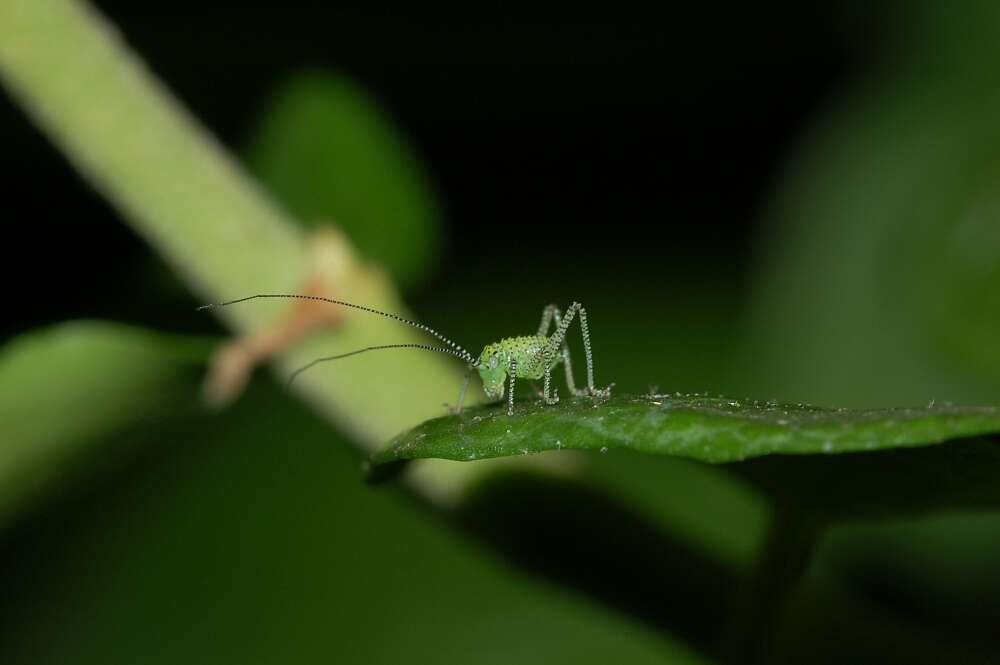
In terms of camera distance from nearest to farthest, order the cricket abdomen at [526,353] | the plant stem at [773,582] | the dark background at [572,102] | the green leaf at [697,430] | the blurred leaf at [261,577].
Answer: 1. the green leaf at [697,430]
2. the plant stem at [773,582]
3. the blurred leaf at [261,577]
4. the cricket abdomen at [526,353]
5. the dark background at [572,102]

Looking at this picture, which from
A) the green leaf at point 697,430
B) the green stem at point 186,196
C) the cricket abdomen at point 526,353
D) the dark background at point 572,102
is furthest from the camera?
the dark background at point 572,102

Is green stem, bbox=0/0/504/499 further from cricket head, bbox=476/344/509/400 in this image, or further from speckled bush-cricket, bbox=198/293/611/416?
cricket head, bbox=476/344/509/400

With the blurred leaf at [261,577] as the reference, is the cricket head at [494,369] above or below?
above

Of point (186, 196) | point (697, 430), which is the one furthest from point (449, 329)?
point (697, 430)

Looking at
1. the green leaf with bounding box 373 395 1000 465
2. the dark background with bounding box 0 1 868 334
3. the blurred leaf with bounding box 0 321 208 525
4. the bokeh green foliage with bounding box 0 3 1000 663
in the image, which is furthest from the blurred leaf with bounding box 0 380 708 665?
the green leaf with bounding box 373 395 1000 465

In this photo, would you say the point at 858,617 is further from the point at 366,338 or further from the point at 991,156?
the point at 991,156

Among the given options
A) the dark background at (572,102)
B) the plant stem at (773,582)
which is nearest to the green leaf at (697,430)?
the plant stem at (773,582)

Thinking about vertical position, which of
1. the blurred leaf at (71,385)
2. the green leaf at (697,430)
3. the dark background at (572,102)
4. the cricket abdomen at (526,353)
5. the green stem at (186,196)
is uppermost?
the dark background at (572,102)

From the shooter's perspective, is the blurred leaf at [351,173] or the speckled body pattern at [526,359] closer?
the speckled body pattern at [526,359]

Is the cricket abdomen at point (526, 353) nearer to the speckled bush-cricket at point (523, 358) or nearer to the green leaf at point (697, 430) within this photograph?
the speckled bush-cricket at point (523, 358)
